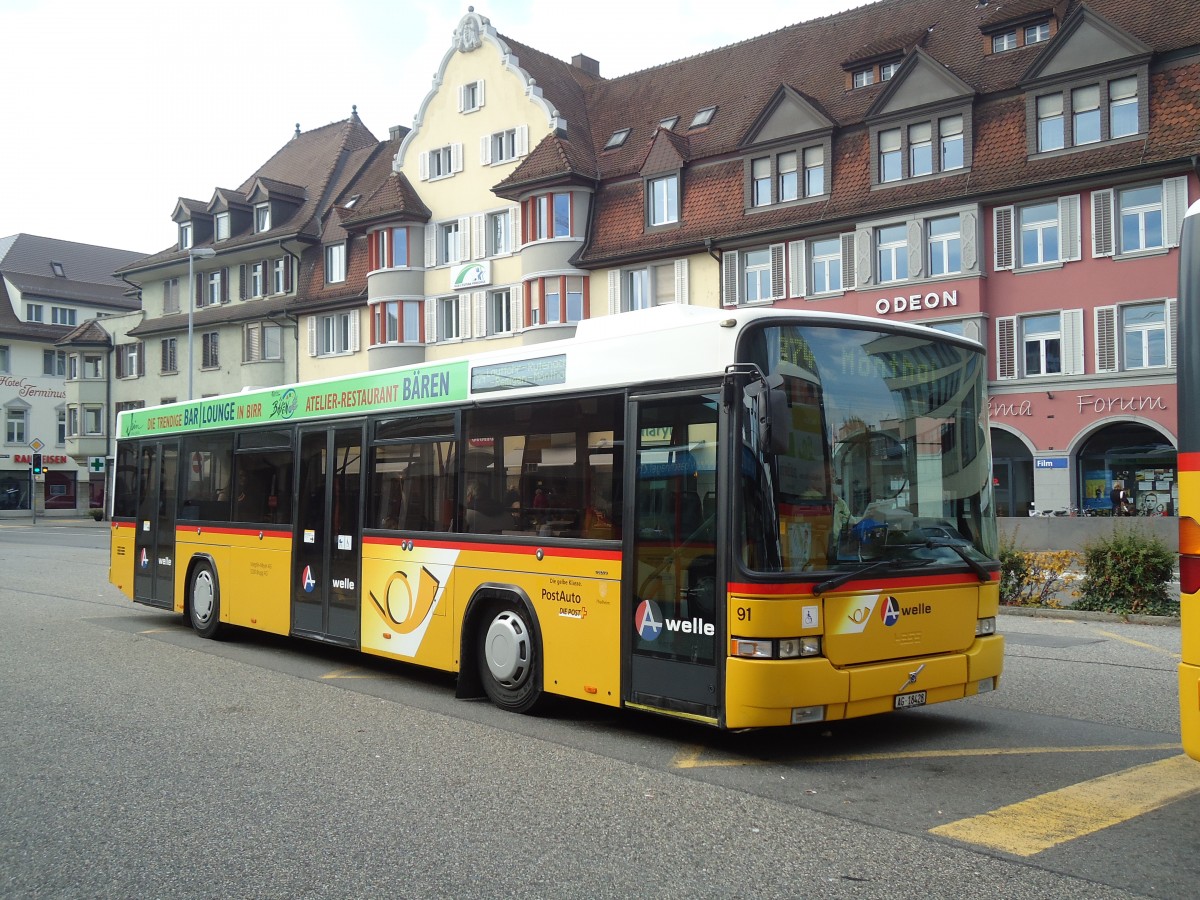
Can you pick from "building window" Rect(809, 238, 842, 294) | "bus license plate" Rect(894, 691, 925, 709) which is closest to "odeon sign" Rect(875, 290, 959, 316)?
"building window" Rect(809, 238, 842, 294)

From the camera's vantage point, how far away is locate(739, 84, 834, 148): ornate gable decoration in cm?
3475

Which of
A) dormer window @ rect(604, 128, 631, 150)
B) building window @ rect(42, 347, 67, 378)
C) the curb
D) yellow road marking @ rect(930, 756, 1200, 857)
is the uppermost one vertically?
dormer window @ rect(604, 128, 631, 150)

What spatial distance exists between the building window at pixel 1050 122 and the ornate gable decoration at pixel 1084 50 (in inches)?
21.1

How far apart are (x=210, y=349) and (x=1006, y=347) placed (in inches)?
1512

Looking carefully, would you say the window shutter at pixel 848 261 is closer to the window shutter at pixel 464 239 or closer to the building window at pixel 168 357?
the window shutter at pixel 464 239

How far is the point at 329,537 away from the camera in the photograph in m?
11.5

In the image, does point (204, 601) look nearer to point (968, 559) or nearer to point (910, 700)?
point (910, 700)

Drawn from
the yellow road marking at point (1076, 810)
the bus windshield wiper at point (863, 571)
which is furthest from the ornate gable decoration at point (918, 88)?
the yellow road marking at point (1076, 810)

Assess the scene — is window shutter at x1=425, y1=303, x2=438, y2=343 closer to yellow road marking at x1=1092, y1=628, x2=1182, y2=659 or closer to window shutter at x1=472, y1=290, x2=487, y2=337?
window shutter at x1=472, y1=290, x2=487, y2=337

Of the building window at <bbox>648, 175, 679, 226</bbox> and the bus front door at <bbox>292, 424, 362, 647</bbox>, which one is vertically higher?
the building window at <bbox>648, 175, 679, 226</bbox>

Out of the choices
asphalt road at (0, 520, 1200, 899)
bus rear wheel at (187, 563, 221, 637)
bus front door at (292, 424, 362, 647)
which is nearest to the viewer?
asphalt road at (0, 520, 1200, 899)

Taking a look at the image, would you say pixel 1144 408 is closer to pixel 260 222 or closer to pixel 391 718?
pixel 391 718

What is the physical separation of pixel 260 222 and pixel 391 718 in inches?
1941

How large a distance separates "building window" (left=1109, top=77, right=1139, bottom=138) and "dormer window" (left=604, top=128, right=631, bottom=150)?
1679cm
